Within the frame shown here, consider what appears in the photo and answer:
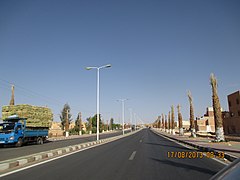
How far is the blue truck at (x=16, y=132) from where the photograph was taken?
22219 mm

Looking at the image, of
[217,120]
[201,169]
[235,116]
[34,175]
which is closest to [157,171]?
[201,169]

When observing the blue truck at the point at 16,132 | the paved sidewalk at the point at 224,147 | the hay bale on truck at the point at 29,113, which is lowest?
the paved sidewalk at the point at 224,147

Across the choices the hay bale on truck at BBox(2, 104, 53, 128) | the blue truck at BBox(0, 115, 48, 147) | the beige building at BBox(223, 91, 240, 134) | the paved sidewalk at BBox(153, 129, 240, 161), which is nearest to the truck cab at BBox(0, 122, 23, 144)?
the blue truck at BBox(0, 115, 48, 147)

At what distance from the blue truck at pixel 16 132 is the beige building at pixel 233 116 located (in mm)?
Answer: 35500

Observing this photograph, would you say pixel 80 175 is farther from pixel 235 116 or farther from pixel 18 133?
pixel 235 116

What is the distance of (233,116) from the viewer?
47.1 metres

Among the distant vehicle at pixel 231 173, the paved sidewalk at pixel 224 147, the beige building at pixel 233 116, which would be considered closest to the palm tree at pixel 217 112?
the paved sidewalk at pixel 224 147

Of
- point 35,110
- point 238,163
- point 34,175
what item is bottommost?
point 34,175

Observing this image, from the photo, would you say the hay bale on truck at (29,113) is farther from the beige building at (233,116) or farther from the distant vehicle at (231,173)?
the beige building at (233,116)

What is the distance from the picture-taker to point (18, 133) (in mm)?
22984

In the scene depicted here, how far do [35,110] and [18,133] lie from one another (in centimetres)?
381

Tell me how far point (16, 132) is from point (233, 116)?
4092 centimetres

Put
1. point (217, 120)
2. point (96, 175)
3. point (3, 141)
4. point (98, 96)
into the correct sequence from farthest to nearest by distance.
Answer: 1. point (98, 96)
2. point (217, 120)
3. point (3, 141)
4. point (96, 175)

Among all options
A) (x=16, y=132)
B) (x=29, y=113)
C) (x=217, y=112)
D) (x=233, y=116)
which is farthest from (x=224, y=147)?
(x=233, y=116)
